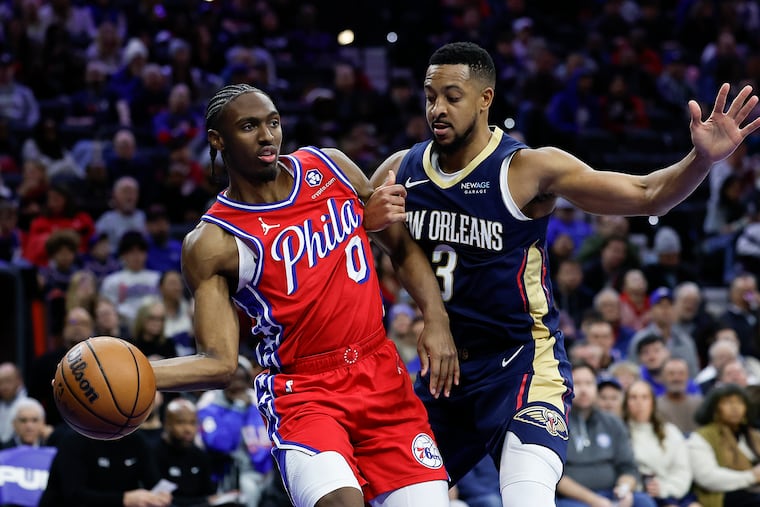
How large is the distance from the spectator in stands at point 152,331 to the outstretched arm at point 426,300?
4762 mm

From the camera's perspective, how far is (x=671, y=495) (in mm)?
9062

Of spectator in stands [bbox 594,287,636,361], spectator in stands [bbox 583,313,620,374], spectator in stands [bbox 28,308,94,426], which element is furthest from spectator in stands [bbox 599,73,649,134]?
spectator in stands [bbox 28,308,94,426]

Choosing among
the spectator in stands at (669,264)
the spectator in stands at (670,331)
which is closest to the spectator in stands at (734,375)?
the spectator in stands at (670,331)

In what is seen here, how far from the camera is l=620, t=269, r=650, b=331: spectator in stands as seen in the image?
11.6m

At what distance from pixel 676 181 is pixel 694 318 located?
744cm

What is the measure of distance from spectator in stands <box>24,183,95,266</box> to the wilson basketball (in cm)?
669

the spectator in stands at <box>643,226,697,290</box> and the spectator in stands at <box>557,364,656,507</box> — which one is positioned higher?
the spectator in stands at <box>643,226,697,290</box>

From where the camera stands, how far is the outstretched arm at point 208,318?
4531mm

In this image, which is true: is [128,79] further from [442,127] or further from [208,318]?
[208,318]

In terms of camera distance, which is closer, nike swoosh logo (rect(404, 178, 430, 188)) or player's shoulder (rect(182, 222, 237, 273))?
player's shoulder (rect(182, 222, 237, 273))

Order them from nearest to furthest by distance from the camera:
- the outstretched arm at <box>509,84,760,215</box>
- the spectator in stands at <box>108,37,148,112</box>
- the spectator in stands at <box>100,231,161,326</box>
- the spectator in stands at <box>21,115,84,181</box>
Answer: the outstretched arm at <box>509,84,760,215</box>, the spectator in stands at <box>100,231,161,326</box>, the spectator in stands at <box>21,115,84,181</box>, the spectator in stands at <box>108,37,148,112</box>

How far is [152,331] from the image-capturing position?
31.4 ft

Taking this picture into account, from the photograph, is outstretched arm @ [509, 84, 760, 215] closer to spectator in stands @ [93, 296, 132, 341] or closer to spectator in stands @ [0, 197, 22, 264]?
spectator in stands @ [93, 296, 132, 341]

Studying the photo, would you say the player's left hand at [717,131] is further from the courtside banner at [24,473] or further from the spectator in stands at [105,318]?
the spectator in stands at [105,318]
